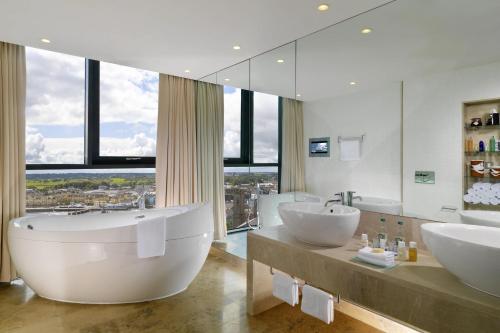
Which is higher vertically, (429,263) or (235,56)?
(235,56)

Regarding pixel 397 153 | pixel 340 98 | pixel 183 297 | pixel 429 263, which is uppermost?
pixel 340 98

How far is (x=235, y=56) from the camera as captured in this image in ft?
10.7

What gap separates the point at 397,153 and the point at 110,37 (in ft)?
8.64

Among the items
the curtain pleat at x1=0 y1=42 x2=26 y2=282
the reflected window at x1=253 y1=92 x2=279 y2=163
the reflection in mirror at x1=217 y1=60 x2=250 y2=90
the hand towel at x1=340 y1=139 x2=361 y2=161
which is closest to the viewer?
the hand towel at x1=340 y1=139 x2=361 y2=161

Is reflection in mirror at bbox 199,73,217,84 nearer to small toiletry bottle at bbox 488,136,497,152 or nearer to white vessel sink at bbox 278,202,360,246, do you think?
white vessel sink at bbox 278,202,360,246

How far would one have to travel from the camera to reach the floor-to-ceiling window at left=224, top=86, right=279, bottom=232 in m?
3.34

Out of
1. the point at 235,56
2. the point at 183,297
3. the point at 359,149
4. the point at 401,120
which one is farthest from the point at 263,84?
the point at 183,297

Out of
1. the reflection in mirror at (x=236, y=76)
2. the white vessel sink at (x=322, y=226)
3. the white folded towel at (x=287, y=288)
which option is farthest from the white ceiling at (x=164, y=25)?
the white folded towel at (x=287, y=288)

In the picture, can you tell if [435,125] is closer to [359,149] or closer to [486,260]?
[359,149]

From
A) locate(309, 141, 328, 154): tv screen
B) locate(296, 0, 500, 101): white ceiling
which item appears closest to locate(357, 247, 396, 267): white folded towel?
locate(309, 141, 328, 154): tv screen

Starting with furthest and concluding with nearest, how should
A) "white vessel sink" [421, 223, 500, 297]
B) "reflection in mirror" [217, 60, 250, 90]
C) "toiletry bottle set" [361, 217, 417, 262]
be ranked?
"reflection in mirror" [217, 60, 250, 90] → "toiletry bottle set" [361, 217, 417, 262] → "white vessel sink" [421, 223, 500, 297]

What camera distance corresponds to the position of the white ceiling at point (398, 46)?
1.83 meters

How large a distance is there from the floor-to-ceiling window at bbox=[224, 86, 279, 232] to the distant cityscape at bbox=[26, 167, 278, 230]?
0.04 feet

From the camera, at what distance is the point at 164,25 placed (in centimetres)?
248
